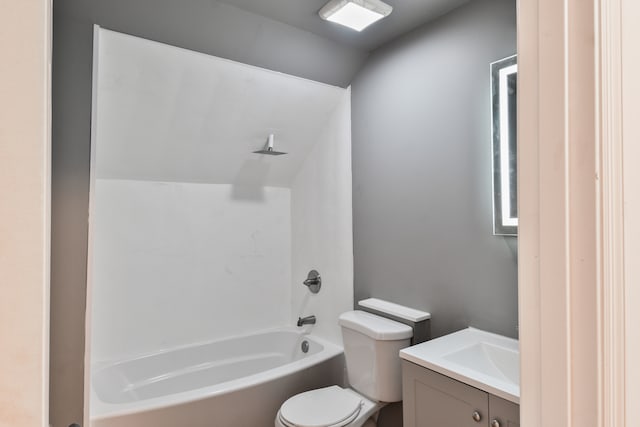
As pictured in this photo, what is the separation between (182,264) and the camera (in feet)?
9.16

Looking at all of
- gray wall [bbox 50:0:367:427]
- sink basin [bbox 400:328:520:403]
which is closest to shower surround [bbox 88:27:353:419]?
gray wall [bbox 50:0:367:427]

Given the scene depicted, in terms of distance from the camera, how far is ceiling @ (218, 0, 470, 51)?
192cm

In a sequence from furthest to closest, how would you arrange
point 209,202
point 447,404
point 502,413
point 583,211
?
1. point 209,202
2. point 447,404
3. point 502,413
4. point 583,211

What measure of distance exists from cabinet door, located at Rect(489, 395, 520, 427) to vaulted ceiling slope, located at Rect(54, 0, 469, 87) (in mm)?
1831

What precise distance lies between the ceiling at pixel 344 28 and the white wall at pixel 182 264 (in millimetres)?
1337

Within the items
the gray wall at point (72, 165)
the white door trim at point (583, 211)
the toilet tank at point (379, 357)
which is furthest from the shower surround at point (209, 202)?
the white door trim at point (583, 211)

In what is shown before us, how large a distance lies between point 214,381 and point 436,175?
6.97 feet

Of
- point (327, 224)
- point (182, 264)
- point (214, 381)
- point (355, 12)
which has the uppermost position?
point (355, 12)

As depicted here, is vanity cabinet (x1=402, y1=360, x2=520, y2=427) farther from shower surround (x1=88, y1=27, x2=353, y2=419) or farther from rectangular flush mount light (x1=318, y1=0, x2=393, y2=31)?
rectangular flush mount light (x1=318, y1=0, x2=393, y2=31)

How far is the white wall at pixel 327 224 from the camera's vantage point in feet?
8.82

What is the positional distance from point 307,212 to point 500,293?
1.62m

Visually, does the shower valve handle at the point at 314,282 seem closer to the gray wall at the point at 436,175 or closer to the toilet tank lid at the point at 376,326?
the gray wall at the point at 436,175

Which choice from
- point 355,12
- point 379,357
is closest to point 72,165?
point 355,12

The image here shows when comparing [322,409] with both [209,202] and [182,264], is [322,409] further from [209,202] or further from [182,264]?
[209,202]
